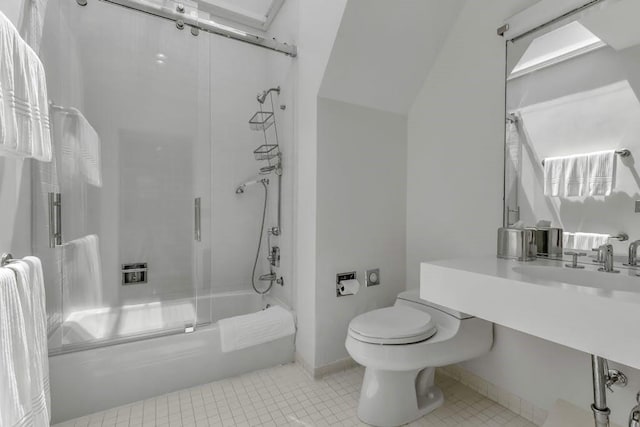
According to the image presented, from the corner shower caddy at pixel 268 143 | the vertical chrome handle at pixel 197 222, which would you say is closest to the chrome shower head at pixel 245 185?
the corner shower caddy at pixel 268 143

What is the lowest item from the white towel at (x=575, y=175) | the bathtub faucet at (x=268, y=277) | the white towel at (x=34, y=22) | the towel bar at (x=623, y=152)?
the bathtub faucet at (x=268, y=277)

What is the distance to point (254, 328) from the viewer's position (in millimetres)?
1871

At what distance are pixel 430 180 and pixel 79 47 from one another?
2.39m

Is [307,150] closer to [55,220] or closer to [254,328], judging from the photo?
[254,328]

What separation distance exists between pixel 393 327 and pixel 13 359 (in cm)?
142

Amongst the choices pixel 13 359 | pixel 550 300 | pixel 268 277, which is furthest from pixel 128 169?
pixel 550 300

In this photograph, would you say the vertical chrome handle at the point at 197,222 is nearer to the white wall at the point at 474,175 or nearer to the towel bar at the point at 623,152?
the white wall at the point at 474,175

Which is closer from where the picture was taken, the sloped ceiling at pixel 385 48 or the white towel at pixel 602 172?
the white towel at pixel 602 172

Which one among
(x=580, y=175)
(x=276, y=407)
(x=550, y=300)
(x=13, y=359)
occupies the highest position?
(x=580, y=175)

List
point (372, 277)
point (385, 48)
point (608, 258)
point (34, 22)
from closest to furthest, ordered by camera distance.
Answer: point (608, 258) → point (34, 22) → point (385, 48) → point (372, 277)

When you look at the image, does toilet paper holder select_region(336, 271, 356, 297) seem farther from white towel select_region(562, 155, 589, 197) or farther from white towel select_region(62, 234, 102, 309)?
white towel select_region(62, 234, 102, 309)

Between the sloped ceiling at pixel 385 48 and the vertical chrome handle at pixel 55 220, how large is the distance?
1633mm

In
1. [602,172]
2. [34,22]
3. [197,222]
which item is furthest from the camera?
[197,222]

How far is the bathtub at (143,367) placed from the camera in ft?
4.81
